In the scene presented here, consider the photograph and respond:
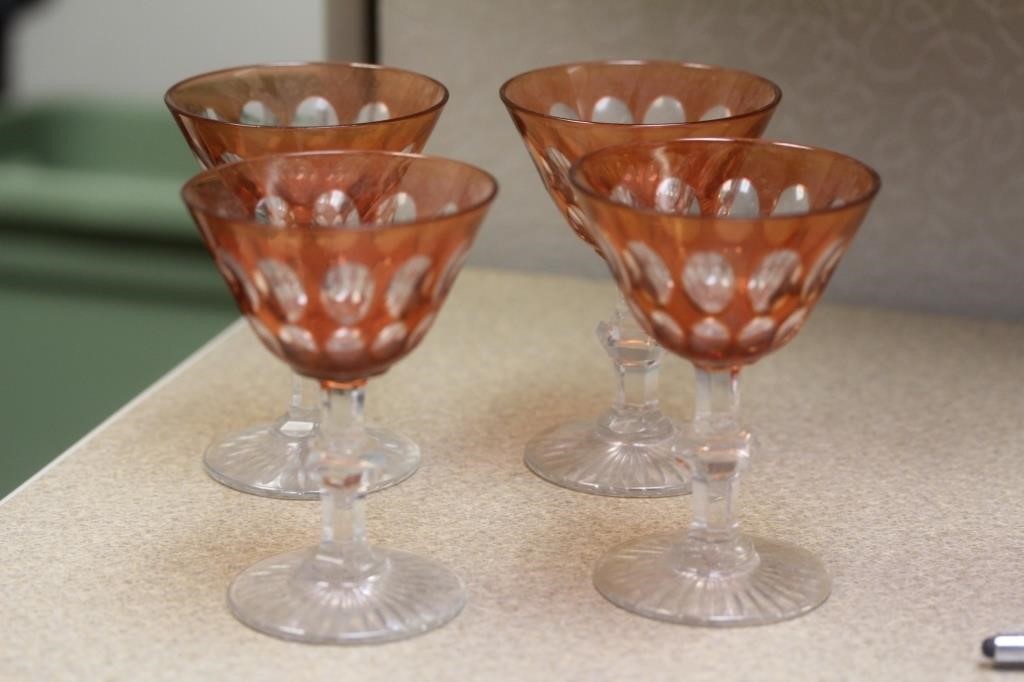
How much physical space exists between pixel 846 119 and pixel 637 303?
0.50 meters

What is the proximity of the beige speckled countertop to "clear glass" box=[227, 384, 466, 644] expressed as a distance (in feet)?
0.04

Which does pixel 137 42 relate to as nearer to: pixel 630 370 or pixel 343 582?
pixel 630 370

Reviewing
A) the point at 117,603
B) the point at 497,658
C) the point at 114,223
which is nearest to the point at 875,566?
the point at 497,658

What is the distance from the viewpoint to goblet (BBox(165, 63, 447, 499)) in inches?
34.3

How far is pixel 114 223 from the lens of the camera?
5.08 feet

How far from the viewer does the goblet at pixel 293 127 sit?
2.85 ft

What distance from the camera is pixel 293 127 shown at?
87cm

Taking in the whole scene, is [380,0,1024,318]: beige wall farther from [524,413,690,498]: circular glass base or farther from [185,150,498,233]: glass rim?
[185,150,498,233]: glass rim

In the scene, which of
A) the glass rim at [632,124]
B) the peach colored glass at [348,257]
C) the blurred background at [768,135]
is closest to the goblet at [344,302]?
the peach colored glass at [348,257]

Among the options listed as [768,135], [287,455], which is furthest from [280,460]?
[768,135]

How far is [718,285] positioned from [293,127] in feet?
0.89

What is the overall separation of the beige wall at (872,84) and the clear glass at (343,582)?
54 cm

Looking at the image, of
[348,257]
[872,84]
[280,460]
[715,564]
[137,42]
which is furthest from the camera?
[137,42]

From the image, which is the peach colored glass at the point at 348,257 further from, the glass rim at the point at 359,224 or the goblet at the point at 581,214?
the goblet at the point at 581,214
